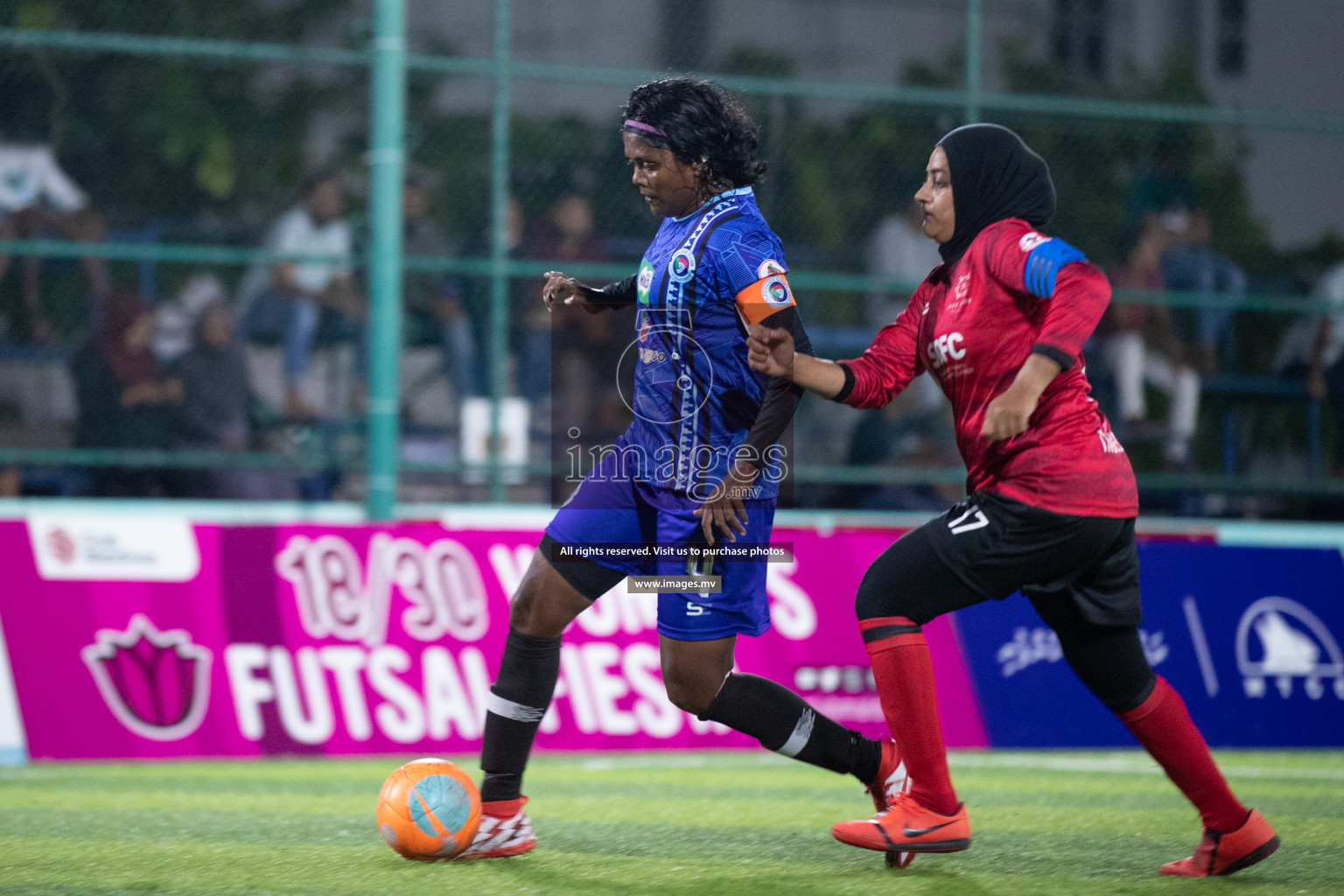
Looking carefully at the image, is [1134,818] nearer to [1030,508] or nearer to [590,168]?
[1030,508]

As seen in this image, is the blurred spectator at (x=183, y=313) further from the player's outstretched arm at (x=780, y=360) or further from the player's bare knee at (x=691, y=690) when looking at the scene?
the player's outstretched arm at (x=780, y=360)

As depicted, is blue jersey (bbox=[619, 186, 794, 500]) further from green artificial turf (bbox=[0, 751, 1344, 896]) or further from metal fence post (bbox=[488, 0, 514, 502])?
metal fence post (bbox=[488, 0, 514, 502])

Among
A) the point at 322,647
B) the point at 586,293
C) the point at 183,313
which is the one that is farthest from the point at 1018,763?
the point at 183,313

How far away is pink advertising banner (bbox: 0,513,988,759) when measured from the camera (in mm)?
7340

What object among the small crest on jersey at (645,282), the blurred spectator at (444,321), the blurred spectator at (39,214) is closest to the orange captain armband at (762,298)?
the small crest on jersey at (645,282)

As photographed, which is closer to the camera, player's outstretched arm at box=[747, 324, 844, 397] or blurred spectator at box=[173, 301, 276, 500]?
player's outstretched arm at box=[747, 324, 844, 397]

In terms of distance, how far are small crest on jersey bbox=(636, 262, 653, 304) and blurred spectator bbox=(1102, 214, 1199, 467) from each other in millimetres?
7069

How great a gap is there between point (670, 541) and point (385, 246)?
4.75m

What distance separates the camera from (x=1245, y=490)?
429 inches

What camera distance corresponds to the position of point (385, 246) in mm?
8852

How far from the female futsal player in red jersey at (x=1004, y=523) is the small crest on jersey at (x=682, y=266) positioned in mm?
326

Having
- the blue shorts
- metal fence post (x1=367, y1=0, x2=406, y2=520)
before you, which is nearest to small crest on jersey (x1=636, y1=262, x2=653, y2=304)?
the blue shorts

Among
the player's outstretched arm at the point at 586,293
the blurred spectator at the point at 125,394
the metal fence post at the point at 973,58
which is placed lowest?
the blurred spectator at the point at 125,394

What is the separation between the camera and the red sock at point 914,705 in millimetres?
4371
